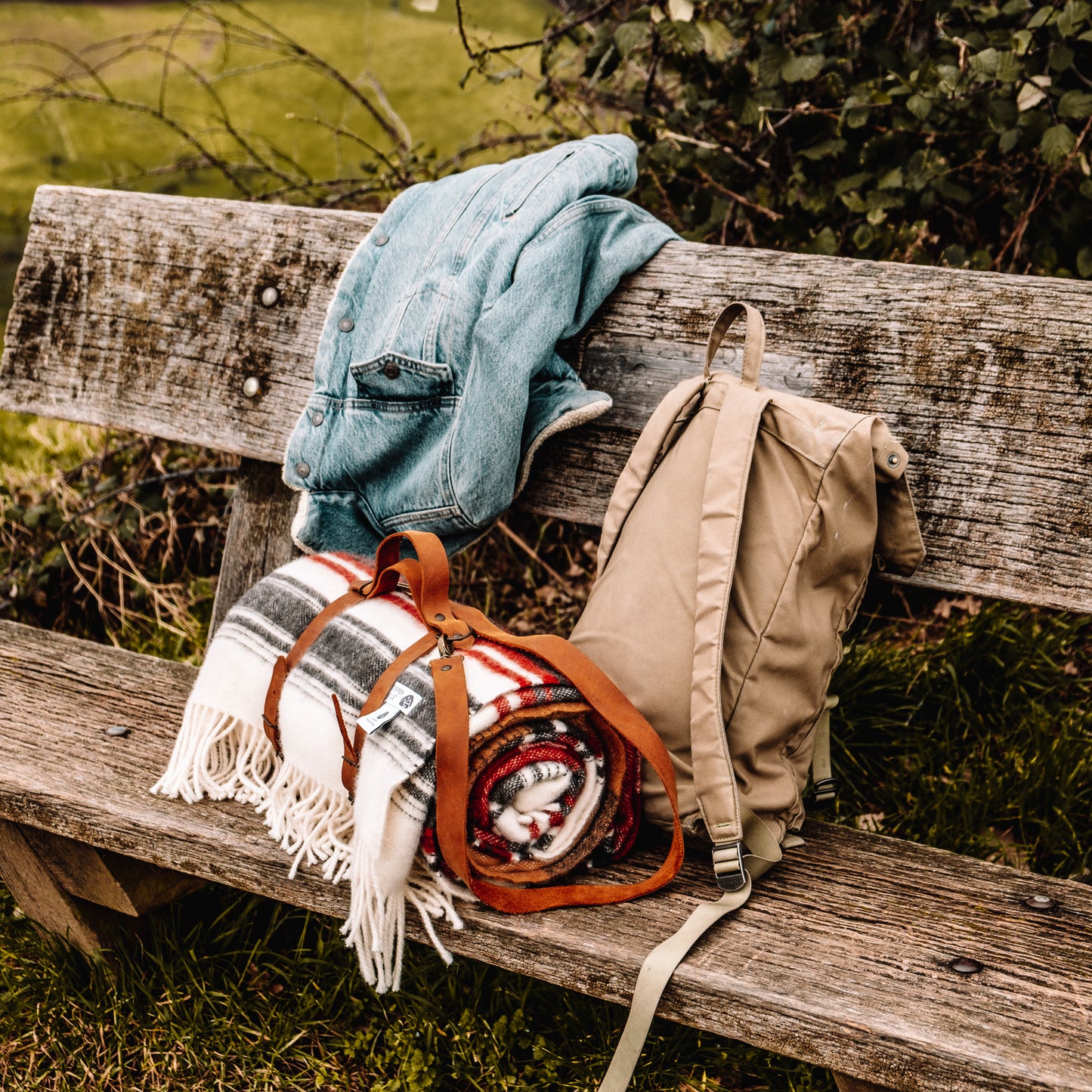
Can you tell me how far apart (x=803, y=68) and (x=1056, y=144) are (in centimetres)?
54

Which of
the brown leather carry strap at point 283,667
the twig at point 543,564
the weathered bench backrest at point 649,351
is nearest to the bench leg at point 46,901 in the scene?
the brown leather carry strap at point 283,667

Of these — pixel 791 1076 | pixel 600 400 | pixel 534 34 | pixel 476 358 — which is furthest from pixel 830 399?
pixel 534 34

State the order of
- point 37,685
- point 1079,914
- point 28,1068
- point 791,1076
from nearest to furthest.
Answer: point 1079,914
point 791,1076
point 28,1068
point 37,685

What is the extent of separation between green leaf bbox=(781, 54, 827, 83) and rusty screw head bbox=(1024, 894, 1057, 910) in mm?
1656

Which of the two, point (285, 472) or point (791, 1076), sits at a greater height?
point (285, 472)

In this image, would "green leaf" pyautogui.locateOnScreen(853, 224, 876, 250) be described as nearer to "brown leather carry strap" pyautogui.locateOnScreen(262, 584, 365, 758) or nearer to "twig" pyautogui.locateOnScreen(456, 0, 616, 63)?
"twig" pyautogui.locateOnScreen(456, 0, 616, 63)

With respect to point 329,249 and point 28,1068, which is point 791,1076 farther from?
point 329,249

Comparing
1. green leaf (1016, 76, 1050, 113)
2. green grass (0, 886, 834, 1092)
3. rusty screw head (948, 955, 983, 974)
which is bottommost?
green grass (0, 886, 834, 1092)

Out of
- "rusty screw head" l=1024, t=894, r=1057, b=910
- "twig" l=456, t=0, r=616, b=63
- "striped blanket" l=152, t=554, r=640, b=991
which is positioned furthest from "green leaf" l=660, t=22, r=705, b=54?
"rusty screw head" l=1024, t=894, r=1057, b=910

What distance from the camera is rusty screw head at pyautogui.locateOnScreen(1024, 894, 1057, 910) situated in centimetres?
135

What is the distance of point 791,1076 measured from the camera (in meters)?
1.66

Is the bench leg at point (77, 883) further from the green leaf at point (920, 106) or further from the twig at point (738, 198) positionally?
the green leaf at point (920, 106)

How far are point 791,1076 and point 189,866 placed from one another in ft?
3.23

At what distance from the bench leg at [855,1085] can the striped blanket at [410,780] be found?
38 centimetres
